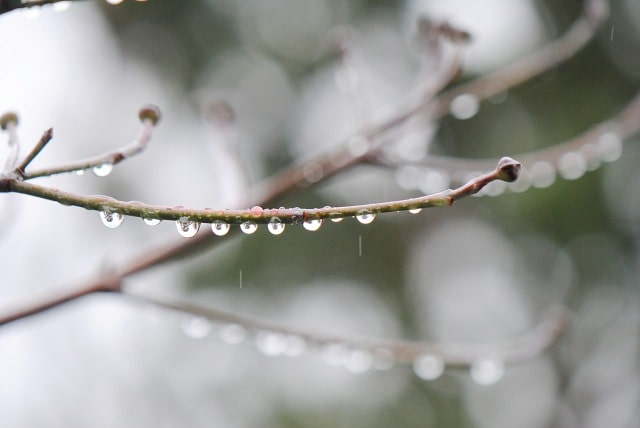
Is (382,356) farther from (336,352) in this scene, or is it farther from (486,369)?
(486,369)

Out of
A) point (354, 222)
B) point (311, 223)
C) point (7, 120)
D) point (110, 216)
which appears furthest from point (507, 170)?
point (354, 222)

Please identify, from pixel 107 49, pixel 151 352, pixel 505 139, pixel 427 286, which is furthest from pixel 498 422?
pixel 107 49

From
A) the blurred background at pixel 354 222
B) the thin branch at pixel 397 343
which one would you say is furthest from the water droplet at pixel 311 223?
the blurred background at pixel 354 222

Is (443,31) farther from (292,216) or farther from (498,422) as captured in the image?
(498,422)

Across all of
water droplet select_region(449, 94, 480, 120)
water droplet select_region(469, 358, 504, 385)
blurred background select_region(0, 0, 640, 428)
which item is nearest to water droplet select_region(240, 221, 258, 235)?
water droplet select_region(469, 358, 504, 385)

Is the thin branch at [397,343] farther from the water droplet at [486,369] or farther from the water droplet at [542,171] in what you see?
the water droplet at [542,171]

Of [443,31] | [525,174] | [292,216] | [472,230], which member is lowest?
[292,216]
